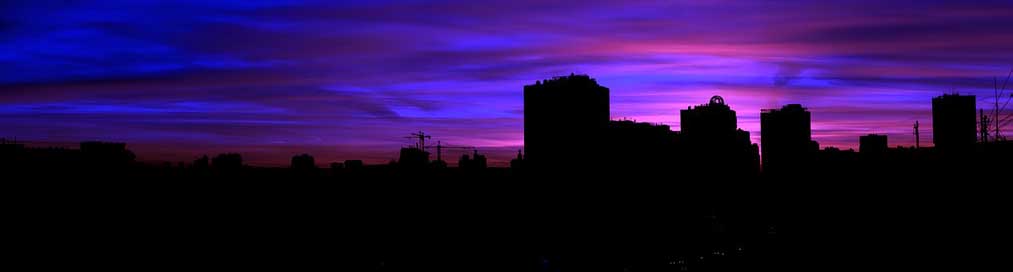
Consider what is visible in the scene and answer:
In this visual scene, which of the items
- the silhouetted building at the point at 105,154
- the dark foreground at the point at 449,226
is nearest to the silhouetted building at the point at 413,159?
the dark foreground at the point at 449,226

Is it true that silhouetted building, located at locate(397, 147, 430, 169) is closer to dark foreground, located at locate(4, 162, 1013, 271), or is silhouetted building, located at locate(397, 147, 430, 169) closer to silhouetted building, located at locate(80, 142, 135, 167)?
dark foreground, located at locate(4, 162, 1013, 271)

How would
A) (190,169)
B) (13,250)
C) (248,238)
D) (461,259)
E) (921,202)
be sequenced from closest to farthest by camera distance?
(13,250)
(248,238)
(461,259)
(190,169)
(921,202)

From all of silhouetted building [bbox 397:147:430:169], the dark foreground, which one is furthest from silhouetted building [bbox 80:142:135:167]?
silhouetted building [bbox 397:147:430:169]

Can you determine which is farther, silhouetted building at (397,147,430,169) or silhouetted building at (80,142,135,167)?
silhouetted building at (397,147,430,169)

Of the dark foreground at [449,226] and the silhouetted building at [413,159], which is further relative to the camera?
the silhouetted building at [413,159]

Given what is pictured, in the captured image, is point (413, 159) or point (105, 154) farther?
point (413, 159)

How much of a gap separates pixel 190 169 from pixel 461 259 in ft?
159

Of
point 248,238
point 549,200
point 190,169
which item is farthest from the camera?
point 549,200

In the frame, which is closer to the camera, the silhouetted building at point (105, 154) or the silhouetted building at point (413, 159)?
the silhouetted building at point (105, 154)

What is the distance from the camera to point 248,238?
117688mm

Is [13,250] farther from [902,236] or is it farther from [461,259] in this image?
[902,236]

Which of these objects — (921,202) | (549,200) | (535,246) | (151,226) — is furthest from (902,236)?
(151,226)

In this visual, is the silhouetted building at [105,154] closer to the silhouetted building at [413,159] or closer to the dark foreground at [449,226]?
the dark foreground at [449,226]

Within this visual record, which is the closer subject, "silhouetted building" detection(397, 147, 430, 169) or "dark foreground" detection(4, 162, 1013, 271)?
"dark foreground" detection(4, 162, 1013, 271)
